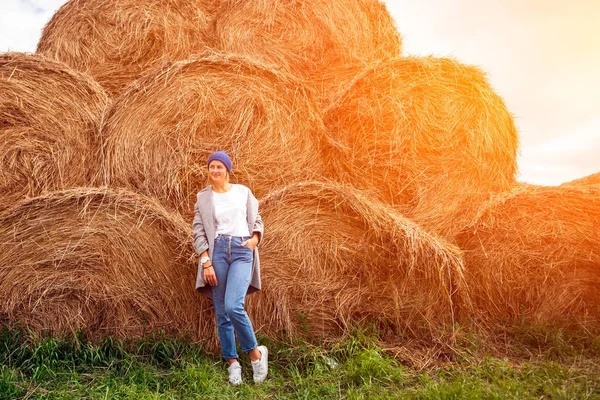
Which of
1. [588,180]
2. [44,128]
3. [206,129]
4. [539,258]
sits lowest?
[539,258]

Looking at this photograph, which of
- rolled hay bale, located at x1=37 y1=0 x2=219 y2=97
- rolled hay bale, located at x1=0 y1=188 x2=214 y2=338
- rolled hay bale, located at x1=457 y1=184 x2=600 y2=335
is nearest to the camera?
rolled hay bale, located at x1=0 y1=188 x2=214 y2=338

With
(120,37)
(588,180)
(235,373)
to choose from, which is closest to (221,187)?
(235,373)

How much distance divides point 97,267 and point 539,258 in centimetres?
325

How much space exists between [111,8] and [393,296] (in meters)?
4.17

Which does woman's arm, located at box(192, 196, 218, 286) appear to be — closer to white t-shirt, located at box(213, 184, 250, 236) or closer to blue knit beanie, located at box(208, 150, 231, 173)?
white t-shirt, located at box(213, 184, 250, 236)

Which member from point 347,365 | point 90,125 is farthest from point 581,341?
point 90,125

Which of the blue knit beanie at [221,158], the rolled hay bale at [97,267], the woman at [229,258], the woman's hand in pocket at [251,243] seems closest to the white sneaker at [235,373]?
the woman at [229,258]

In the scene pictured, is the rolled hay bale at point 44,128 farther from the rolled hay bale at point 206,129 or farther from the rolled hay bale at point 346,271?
the rolled hay bale at point 346,271

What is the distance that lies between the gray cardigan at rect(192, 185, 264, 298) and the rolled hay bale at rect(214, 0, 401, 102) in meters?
2.30

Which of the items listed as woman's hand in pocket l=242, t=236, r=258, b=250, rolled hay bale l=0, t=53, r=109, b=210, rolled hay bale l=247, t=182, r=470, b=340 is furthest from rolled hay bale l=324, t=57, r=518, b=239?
rolled hay bale l=0, t=53, r=109, b=210

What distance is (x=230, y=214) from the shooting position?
3480 millimetres

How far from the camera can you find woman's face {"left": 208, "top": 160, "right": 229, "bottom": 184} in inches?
139

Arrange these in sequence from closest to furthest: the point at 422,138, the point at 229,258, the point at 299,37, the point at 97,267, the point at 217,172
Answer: the point at 229,258
the point at 217,172
the point at 97,267
the point at 422,138
the point at 299,37

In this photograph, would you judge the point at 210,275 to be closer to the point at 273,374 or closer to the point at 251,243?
the point at 251,243
